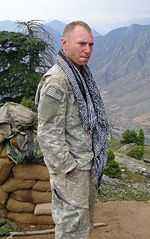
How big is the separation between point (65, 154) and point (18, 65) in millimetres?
21227

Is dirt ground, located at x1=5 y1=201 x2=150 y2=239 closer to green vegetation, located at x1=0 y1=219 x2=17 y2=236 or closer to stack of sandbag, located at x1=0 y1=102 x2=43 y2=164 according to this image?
green vegetation, located at x1=0 y1=219 x2=17 y2=236

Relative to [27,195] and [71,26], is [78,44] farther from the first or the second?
[27,195]

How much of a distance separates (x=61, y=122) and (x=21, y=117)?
8.83 feet

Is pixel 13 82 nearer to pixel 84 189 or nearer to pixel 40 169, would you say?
pixel 40 169

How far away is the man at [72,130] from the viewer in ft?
11.7

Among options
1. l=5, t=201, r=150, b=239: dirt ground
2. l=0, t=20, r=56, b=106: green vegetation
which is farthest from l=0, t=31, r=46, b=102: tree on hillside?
l=5, t=201, r=150, b=239: dirt ground

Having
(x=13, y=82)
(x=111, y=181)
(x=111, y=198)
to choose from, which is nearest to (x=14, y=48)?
(x=13, y=82)

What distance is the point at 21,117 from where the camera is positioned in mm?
6184

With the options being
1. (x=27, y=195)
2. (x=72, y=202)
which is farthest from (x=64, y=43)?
(x=27, y=195)

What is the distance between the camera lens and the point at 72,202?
12.3 feet

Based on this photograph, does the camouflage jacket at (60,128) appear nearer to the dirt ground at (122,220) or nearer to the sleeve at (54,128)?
the sleeve at (54,128)

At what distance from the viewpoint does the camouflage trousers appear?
3721mm

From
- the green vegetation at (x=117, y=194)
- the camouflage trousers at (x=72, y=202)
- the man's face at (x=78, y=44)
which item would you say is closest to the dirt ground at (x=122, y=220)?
the green vegetation at (x=117, y=194)

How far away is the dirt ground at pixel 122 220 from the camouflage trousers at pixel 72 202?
2206 millimetres
